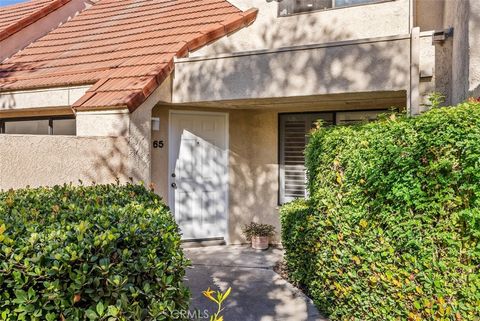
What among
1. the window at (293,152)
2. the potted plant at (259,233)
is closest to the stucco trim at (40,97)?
the window at (293,152)

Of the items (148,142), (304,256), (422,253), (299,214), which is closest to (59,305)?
(422,253)

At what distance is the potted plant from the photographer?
9.96 m

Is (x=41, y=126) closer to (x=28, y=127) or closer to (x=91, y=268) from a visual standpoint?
(x=28, y=127)

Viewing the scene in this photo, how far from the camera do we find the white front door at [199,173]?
9867mm

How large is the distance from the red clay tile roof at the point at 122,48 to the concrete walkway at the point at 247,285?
3.40 metres

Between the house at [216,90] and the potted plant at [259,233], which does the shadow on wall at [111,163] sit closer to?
the house at [216,90]

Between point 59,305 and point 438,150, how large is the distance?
3.27 meters

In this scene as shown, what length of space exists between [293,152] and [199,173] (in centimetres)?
229

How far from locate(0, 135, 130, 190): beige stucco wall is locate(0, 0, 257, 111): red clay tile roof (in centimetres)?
89

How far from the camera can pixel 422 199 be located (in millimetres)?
4090

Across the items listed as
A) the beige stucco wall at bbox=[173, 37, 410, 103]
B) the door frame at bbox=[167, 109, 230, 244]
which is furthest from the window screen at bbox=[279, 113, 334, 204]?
the beige stucco wall at bbox=[173, 37, 410, 103]

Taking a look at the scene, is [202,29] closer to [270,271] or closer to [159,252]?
[270,271]

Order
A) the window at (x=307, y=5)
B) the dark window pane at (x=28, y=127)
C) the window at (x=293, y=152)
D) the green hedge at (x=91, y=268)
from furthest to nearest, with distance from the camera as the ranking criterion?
the dark window pane at (x=28, y=127)
the window at (x=293, y=152)
the window at (x=307, y=5)
the green hedge at (x=91, y=268)

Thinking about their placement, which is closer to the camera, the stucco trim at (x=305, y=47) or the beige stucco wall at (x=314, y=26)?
the stucco trim at (x=305, y=47)
